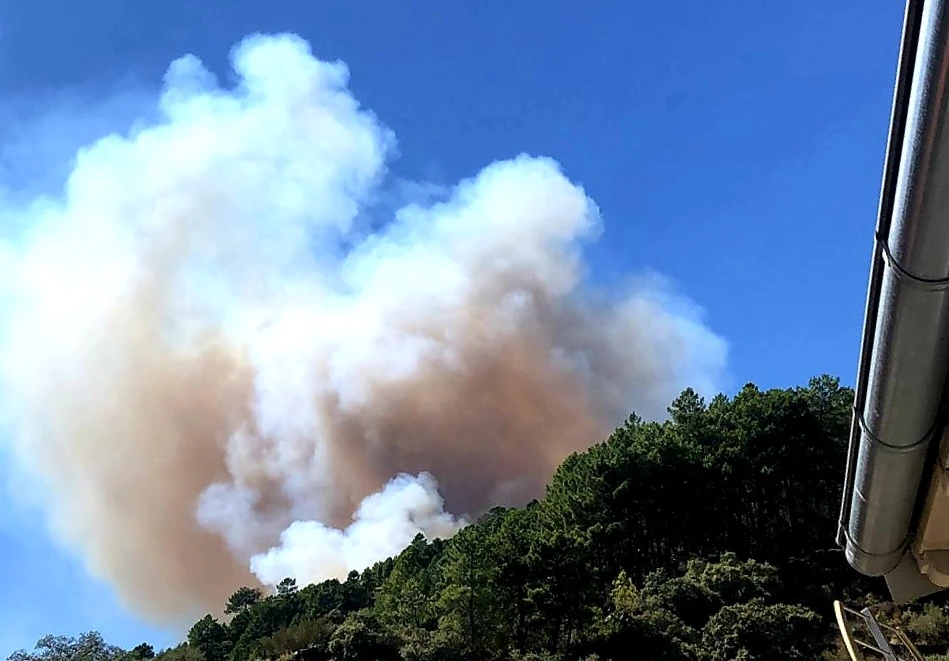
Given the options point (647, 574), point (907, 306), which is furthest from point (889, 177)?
point (647, 574)

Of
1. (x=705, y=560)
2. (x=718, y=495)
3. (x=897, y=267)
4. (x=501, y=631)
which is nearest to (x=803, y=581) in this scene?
(x=705, y=560)

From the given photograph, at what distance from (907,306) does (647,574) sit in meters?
44.6

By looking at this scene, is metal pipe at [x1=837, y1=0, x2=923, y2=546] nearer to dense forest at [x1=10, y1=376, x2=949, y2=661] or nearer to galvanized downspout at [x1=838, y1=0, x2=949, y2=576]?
galvanized downspout at [x1=838, y1=0, x2=949, y2=576]

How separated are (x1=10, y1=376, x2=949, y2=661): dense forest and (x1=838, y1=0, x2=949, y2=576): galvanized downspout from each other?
88.0 ft

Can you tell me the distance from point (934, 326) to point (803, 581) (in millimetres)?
44372

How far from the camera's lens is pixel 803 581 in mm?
42469

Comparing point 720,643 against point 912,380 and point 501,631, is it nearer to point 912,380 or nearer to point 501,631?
point 501,631

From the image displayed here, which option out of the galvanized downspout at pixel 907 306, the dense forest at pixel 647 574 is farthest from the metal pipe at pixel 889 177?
the dense forest at pixel 647 574

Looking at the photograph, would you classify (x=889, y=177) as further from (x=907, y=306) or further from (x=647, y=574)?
(x=647, y=574)

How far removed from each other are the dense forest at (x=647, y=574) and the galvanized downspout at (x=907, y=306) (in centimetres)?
2681

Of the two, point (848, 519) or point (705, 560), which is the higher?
point (705, 560)

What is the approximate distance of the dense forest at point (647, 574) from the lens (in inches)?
1256

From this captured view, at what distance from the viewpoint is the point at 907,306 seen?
3.89 m

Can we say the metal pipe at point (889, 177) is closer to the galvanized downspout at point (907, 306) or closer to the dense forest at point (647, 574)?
the galvanized downspout at point (907, 306)
